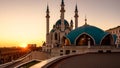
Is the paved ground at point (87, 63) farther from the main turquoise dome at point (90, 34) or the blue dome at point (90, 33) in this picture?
the blue dome at point (90, 33)

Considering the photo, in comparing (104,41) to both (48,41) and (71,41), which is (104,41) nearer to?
(71,41)

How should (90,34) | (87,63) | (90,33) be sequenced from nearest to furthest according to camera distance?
(87,63) < (90,34) < (90,33)

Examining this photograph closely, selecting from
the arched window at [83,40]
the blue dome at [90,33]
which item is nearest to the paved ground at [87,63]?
the arched window at [83,40]

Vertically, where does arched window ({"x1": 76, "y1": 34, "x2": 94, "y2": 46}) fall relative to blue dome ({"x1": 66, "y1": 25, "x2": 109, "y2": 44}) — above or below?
below

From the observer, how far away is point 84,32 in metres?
49.8

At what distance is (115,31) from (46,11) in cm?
3886

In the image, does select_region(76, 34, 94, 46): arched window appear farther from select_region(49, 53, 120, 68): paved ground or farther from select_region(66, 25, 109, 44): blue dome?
select_region(49, 53, 120, 68): paved ground

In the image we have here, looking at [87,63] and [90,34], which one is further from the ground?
[90,34]

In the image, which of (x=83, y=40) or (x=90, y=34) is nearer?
(x=83, y=40)

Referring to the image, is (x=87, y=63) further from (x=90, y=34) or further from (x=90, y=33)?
(x=90, y=33)

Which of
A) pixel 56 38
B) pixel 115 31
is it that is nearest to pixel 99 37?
pixel 56 38

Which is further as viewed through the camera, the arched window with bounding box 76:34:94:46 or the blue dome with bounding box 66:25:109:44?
the blue dome with bounding box 66:25:109:44

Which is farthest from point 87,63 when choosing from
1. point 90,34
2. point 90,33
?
point 90,33

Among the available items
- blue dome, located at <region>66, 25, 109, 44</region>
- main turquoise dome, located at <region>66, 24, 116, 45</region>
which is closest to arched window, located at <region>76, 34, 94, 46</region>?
main turquoise dome, located at <region>66, 24, 116, 45</region>
